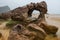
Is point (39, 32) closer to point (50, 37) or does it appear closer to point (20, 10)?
point (50, 37)

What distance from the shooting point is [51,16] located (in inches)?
534

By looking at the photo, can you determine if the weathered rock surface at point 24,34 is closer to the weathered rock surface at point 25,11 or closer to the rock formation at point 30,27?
the rock formation at point 30,27

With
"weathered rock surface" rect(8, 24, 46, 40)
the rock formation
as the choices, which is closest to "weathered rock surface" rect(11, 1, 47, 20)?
the rock formation

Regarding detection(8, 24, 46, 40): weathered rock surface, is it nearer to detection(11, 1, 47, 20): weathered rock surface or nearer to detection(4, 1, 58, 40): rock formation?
detection(4, 1, 58, 40): rock formation

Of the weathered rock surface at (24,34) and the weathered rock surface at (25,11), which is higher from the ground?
the weathered rock surface at (25,11)

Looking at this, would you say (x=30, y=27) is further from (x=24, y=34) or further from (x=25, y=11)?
(x=25, y=11)

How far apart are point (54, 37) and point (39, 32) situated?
1.40 m

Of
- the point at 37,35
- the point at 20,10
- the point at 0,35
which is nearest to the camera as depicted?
the point at 37,35

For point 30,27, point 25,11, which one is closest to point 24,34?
point 30,27

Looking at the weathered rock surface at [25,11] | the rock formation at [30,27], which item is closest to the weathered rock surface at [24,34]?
the rock formation at [30,27]

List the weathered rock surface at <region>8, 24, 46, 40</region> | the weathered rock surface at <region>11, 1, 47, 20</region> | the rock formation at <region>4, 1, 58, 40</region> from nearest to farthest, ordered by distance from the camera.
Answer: the weathered rock surface at <region>8, 24, 46, 40</region>
the rock formation at <region>4, 1, 58, 40</region>
the weathered rock surface at <region>11, 1, 47, 20</region>

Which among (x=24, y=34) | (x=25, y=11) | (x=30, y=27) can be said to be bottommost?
(x=24, y=34)

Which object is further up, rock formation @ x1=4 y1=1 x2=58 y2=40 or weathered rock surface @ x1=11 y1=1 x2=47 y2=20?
weathered rock surface @ x1=11 y1=1 x2=47 y2=20

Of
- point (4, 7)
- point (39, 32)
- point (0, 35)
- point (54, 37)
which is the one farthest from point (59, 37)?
point (4, 7)
